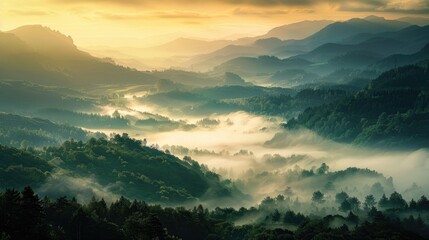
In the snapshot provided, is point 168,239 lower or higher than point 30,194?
lower

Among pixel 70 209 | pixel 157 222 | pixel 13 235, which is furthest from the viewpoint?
pixel 70 209

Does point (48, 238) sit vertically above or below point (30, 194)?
below

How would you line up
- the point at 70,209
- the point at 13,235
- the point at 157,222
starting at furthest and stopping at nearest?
1. the point at 70,209
2. the point at 157,222
3. the point at 13,235

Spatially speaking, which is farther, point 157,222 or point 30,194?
point 157,222

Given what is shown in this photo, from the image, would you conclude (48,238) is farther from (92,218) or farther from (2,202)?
(92,218)

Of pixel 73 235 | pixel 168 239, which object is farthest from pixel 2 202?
pixel 168 239

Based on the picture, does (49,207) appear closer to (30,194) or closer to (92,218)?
(92,218)

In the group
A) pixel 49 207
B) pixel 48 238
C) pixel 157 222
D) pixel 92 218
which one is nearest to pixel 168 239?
pixel 157 222

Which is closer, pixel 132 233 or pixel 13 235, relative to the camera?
pixel 13 235
